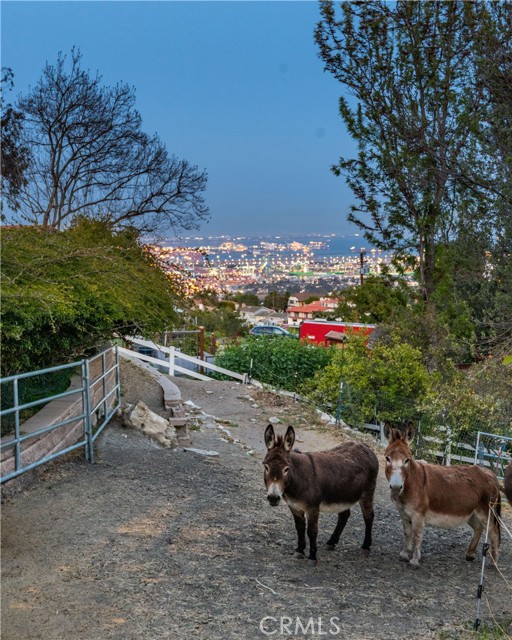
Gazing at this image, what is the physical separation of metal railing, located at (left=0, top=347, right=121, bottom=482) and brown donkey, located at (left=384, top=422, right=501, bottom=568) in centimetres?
392

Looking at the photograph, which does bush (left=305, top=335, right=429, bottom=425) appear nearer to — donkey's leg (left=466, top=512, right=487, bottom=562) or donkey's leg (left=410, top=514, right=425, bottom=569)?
donkey's leg (left=466, top=512, right=487, bottom=562)

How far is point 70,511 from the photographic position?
7234mm

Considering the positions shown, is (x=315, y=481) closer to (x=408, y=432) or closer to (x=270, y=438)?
(x=270, y=438)

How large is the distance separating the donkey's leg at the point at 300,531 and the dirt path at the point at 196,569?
0.12 metres

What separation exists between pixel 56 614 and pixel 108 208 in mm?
17881

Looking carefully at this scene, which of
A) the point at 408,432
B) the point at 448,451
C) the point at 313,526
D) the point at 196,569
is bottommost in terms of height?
the point at 448,451

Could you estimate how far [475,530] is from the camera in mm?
7184

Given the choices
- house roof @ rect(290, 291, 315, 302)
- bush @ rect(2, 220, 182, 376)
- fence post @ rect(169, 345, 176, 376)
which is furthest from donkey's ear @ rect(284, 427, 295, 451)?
house roof @ rect(290, 291, 315, 302)

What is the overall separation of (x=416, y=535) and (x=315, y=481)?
4.02 ft

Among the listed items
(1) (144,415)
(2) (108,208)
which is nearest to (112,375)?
(1) (144,415)

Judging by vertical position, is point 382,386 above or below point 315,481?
below

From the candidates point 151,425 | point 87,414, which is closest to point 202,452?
point 151,425

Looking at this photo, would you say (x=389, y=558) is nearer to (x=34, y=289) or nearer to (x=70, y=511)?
(x=70, y=511)

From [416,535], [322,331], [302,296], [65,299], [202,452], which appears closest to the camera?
[416,535]
